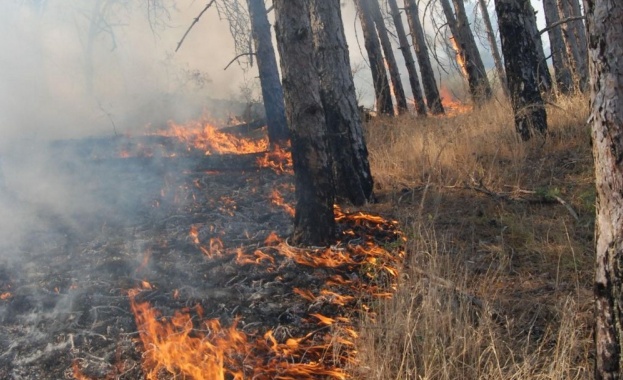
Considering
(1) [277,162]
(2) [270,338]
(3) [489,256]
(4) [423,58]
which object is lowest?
(2) [270,338]

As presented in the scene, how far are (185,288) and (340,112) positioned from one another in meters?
3.06

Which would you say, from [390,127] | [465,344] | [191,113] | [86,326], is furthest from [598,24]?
[191,113]

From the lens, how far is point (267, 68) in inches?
380

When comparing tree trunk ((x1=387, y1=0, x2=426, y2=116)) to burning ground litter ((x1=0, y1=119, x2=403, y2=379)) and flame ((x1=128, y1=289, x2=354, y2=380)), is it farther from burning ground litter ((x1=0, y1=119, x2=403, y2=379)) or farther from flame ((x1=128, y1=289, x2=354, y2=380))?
flame ((x1=128, y1=289, x2=354, y2=380))

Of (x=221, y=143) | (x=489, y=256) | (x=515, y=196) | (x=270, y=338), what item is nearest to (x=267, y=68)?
(x=221, y=143)

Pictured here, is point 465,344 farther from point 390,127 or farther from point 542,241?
point 390,127

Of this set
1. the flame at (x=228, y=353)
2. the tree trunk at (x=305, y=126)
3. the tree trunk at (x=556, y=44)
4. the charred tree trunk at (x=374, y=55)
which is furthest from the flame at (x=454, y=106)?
the flame at (x=228, y=353)

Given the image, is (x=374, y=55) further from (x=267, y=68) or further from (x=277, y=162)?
(x=277, y=162)

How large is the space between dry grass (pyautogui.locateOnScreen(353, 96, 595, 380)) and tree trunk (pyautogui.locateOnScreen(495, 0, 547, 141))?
0.89 feet

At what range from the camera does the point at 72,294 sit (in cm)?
429

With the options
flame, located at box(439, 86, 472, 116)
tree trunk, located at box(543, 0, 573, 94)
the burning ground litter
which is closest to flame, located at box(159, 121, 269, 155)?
the burning ground litter

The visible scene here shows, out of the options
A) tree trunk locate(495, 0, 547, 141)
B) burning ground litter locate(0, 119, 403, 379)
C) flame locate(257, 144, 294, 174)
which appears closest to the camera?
burning ground litter locate(0, 119, 403, 379)

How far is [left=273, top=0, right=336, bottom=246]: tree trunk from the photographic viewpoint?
4.89 metres

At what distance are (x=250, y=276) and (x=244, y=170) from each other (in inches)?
150
